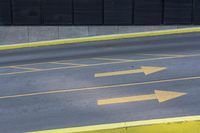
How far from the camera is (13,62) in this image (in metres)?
18.7

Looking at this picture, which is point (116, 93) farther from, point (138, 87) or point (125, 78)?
point (125, 78)

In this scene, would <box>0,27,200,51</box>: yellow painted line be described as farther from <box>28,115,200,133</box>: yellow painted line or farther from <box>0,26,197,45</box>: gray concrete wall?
<box>28,115,200,133</box>: yellow painted line
